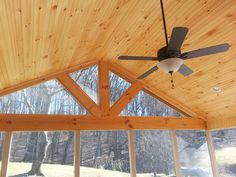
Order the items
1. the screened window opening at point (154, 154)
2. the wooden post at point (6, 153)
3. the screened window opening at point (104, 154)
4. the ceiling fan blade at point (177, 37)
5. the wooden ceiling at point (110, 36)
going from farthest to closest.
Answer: the screened window opening at point (154, 154) < the screened window opening at point (104, 154) < the wooden post at point (6, 153) < the wooden ceiling at point (110, 36) < the ceiling fan blade at point (177, 37)

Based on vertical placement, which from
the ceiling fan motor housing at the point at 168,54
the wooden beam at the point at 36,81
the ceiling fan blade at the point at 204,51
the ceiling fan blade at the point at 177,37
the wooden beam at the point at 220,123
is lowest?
the wooden beam at the point at 220,123

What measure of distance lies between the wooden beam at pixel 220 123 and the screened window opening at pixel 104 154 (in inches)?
88.8

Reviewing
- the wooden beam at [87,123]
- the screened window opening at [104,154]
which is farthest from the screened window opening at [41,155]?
the screened window opening at [104,154]

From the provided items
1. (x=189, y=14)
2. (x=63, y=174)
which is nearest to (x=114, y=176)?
(x=63, y=174)

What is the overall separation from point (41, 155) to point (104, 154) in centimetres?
126

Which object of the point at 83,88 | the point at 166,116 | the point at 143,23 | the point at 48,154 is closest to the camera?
the point at 143,23

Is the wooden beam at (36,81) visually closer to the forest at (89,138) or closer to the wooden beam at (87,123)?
the forest at (89,138)

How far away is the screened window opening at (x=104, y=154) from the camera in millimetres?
4492

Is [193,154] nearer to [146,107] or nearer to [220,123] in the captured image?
[220,123]

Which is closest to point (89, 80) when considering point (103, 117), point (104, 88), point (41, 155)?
point (104, 88)

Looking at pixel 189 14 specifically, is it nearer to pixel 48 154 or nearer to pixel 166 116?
pixel 166 116

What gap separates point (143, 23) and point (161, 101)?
2365 mm

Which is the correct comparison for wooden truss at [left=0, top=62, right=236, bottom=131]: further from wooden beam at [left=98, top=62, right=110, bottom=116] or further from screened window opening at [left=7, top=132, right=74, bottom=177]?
screened window opening at [left=7, top=132, right=74, bottom=177]

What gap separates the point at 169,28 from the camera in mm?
3566
